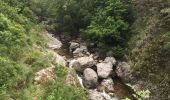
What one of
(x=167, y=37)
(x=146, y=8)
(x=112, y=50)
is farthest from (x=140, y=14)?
(x=167, y=37)

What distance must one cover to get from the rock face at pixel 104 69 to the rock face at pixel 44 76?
16.6 feet

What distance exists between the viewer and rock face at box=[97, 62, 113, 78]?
2195 centimetres

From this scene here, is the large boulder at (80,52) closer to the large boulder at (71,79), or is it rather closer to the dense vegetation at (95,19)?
the dense vegetation at (95,19)

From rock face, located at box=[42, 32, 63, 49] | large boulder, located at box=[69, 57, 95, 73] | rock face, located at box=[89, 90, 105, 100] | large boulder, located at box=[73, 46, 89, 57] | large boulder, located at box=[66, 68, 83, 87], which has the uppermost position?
rock face, located at box=[42, 32, 63, 49]

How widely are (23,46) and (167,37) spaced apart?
9.38 meters

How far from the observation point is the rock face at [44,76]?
54.1 ft

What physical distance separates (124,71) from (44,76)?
7.53 meters

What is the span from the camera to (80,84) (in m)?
20.1

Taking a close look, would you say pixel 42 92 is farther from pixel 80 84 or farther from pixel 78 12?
pixel 78 12

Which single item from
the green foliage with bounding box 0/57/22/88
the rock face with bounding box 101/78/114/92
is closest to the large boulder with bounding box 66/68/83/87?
the rock face with bounding box 101/78/114/92

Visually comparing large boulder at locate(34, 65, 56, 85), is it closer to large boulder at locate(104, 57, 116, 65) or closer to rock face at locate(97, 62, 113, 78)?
rock face at locate(97, 62, 113, 78)

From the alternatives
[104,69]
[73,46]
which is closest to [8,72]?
[104,69]

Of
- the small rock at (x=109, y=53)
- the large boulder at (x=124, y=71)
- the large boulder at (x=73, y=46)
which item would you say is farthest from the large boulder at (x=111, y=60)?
the large boulder at (x=73, y=46)

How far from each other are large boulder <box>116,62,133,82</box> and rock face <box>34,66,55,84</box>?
20.3ft
